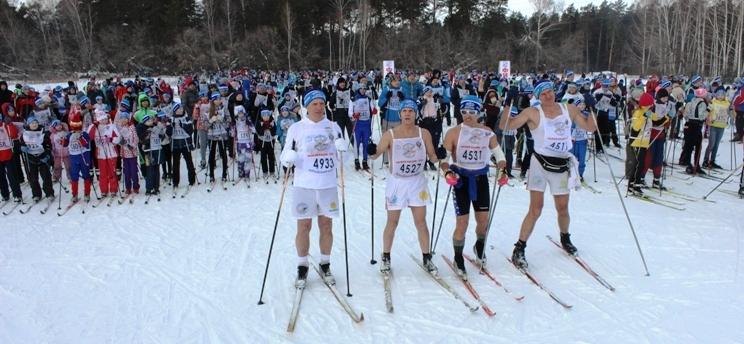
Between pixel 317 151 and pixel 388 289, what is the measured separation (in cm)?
159

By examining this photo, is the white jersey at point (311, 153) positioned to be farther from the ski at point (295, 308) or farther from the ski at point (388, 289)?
the ski at point (388, 289)

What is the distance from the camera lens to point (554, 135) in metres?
5.09

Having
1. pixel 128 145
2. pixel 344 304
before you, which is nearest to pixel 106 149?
pixel 128 145

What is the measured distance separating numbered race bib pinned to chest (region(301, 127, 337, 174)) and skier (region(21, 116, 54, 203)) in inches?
260

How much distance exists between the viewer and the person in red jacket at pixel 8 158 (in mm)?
8339

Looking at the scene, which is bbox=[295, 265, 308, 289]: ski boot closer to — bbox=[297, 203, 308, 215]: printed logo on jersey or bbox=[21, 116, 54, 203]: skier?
bbox=[297, 203, 308, 215]: printed logo on jersey

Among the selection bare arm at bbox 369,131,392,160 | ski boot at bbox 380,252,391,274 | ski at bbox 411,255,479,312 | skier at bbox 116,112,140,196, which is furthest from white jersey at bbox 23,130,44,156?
ski at bbox 411,255,479,312

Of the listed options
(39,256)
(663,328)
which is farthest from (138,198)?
(663,328)

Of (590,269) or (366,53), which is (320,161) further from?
(366,53)

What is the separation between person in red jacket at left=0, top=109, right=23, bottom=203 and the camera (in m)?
8.34

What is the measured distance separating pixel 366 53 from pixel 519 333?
45.8 meters

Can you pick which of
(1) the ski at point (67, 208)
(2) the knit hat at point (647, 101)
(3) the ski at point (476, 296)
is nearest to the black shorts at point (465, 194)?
(3) the ski at point (476, 296)

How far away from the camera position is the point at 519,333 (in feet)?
13.1

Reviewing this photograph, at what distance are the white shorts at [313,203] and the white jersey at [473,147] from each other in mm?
1401
